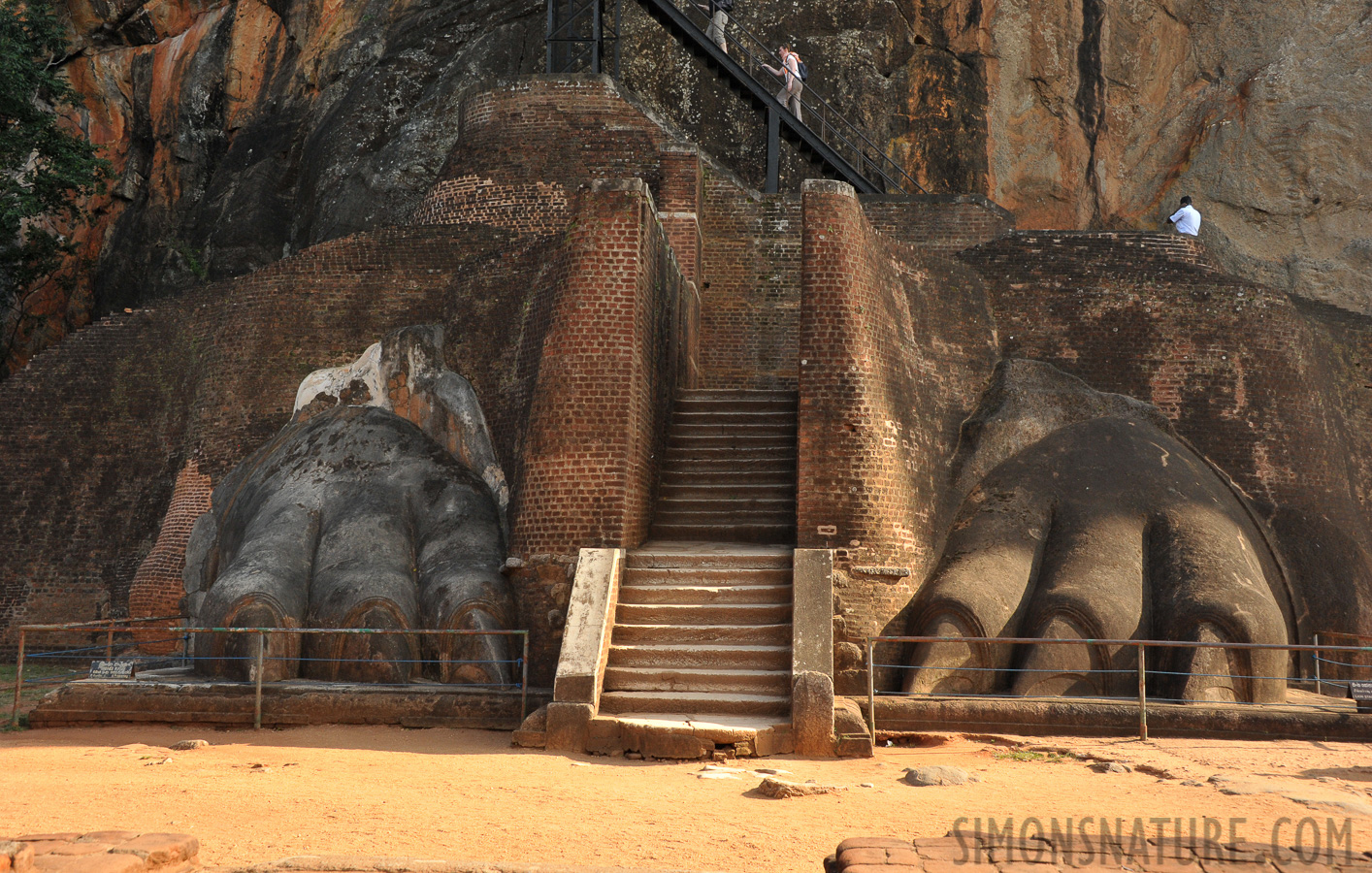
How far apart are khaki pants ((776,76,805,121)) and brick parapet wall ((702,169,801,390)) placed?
9.13 ft

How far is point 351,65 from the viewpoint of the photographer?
81.8 ft

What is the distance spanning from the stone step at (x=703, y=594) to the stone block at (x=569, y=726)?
1630mm

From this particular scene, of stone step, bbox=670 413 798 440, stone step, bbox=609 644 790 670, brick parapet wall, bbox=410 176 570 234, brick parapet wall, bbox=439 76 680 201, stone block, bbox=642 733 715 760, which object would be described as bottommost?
stone block, bbox=642 733 715 760

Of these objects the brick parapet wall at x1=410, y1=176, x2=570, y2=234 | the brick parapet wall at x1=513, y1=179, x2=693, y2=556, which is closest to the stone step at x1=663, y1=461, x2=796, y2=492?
the brick parapet wall at x1=513, y1=179, x2=693, y2=556

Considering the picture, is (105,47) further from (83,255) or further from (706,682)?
(706,682)

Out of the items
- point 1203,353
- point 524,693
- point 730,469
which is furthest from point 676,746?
point 1203,353

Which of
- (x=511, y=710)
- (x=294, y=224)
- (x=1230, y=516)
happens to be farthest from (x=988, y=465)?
(x=294, y=224)

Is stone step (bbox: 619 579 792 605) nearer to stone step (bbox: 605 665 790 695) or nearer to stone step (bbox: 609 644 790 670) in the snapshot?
stone step (bbox: 609 644 790 670)

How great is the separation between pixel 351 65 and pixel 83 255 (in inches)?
268

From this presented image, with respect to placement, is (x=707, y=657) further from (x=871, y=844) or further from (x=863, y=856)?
(x=863, y=856)

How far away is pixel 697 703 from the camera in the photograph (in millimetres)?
9586

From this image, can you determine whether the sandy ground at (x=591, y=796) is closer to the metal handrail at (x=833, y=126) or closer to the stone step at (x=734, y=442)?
the stone step at (x=734, y=442)

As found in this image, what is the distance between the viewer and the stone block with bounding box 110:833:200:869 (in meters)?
5.45

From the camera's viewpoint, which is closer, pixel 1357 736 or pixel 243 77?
pixel 1357 736
